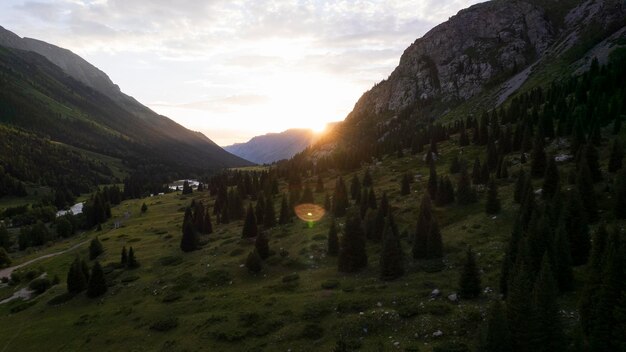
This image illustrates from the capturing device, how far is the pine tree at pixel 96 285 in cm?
7762

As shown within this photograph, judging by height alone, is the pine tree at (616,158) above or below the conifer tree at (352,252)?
above

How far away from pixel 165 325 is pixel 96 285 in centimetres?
2938

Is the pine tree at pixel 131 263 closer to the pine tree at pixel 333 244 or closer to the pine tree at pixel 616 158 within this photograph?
the pine tree at pixel 333 244

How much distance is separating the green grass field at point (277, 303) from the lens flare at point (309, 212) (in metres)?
5.64

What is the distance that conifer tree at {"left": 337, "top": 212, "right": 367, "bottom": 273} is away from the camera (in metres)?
68.1

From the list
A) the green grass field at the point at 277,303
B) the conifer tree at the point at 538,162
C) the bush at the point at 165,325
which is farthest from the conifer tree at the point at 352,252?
the conifer tree at the point at 538,162

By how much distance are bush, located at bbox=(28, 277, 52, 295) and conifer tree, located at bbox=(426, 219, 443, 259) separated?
83.6 metres

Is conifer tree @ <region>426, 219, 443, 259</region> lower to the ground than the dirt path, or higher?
higher

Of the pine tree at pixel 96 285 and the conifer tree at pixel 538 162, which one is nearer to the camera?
the pine tree at pixel 96 285

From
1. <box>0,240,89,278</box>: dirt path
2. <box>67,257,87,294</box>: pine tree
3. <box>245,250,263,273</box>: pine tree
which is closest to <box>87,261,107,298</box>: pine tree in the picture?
<box>67,257,87,294</box>: pine tree

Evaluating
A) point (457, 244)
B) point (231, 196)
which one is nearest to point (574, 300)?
point (457, 244)

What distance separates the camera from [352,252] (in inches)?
2709

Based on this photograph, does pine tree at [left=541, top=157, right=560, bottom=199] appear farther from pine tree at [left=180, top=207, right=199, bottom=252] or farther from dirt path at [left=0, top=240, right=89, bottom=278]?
dirt path at [left=0, top=240, right=89, bottom=278]

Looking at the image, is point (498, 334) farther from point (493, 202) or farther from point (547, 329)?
point (493, 202)
